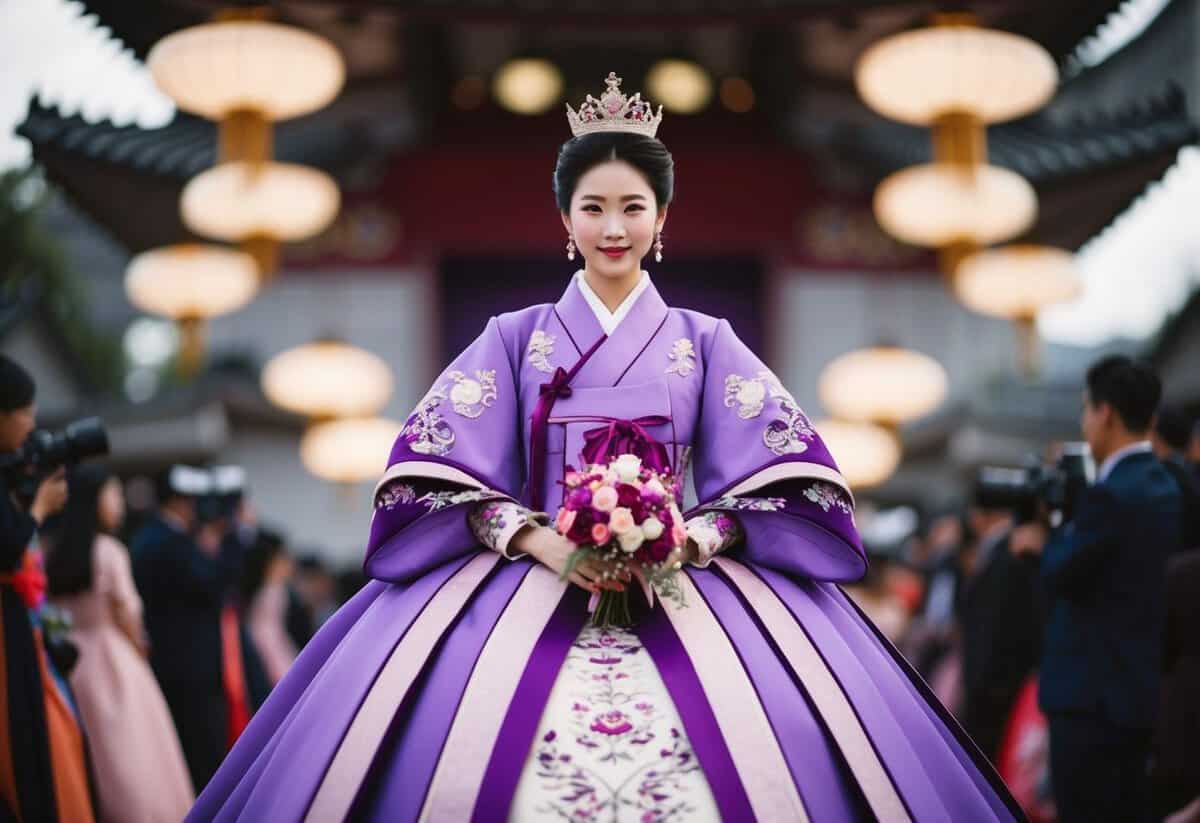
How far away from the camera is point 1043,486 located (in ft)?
15.7

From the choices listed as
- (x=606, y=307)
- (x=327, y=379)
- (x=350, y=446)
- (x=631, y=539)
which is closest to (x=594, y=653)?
(x=631, y=539)

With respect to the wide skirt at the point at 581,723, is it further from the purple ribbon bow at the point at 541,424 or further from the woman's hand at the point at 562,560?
the purple ribbon bow at the point at 541,424

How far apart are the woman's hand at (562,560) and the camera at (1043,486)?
2187 millimetres

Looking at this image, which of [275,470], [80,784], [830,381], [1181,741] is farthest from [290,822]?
[275,470]

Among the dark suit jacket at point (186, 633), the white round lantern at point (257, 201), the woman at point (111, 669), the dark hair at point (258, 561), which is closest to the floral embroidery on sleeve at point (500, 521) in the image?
the woman at point (111, 669)

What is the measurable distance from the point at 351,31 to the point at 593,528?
28.6 ft

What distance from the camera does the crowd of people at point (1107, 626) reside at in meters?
4.36

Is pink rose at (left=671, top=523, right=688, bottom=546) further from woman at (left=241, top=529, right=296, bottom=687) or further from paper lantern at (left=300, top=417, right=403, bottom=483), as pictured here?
paper lantern at (left=300, top=417, right=403, bottom=483)

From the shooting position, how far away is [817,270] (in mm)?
12258

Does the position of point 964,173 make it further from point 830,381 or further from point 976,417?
point 976,417

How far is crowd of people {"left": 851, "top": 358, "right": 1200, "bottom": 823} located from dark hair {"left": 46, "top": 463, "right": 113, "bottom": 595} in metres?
3.67

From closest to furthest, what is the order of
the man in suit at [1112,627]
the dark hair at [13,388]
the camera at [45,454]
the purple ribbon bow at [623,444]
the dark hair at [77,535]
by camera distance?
the purple ribbon bow at [623,444]
the man in suit at [1112,627]
the camera at [45,454]
the dark hair at [13,388]
the dark hair at [77,535]

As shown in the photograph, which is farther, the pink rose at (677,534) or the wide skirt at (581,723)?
the pink rose at (677,534)

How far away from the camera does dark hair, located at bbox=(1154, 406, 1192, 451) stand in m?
5.36
